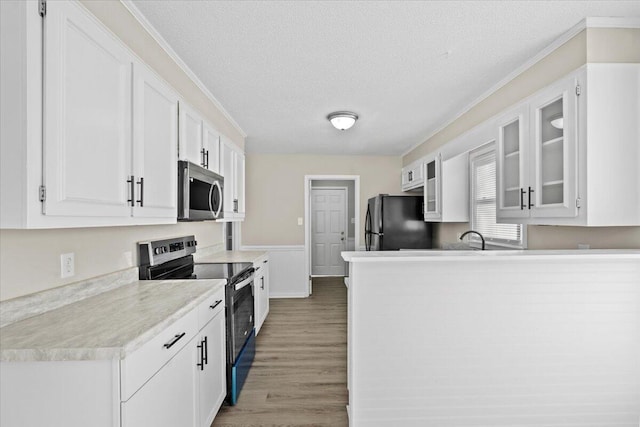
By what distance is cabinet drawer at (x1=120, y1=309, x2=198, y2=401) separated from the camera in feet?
3.75

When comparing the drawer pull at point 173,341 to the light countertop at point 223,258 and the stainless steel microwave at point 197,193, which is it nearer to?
the stainless steel microwave at point 197,193

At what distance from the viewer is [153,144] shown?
75.2 inches

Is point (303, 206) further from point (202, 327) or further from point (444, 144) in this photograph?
point (202, 327)

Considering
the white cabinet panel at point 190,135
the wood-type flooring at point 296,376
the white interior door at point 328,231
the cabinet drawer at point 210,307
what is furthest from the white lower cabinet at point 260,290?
the white interior door at point 328,231

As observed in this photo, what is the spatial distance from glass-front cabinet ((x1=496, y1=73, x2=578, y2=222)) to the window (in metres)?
0.65

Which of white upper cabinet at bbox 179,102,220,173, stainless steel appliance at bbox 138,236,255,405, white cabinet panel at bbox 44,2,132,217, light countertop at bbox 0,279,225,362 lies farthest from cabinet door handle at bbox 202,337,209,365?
white upper cabinet at bbox 179,102,220,173

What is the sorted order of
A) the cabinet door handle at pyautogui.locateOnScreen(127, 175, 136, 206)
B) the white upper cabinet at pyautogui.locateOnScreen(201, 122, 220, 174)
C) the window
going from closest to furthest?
the cabinet door handle at pyautogui.locateOnScreen(127, 175, 136, 206)
the white upper cabinet at pyautogui.locateOnScreen(201, 122, 220, 174)
the window

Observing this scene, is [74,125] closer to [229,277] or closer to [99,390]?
[99,390]

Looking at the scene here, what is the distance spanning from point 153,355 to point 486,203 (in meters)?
3.34

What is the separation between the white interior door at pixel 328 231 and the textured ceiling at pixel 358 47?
12.5ft

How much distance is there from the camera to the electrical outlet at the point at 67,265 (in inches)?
61.0

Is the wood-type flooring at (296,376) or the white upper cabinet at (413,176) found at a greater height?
the white upper cabinet at (413,176)

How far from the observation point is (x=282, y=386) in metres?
2.60

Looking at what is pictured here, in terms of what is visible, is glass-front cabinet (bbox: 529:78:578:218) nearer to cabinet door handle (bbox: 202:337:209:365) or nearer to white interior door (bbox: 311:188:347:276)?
cabinet door handle (bbox: 202:337:209:365)
